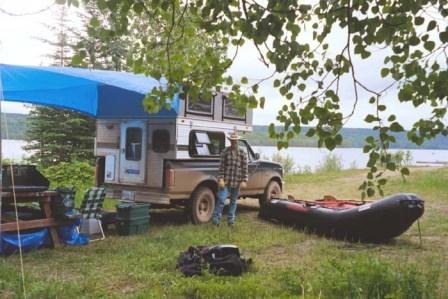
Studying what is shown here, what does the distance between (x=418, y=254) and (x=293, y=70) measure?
5445 millimetres

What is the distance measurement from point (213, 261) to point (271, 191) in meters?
6.05

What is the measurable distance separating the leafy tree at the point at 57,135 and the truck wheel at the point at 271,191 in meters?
8.89

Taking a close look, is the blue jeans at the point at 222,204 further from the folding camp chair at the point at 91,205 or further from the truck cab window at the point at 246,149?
the folding camp chair at the point at 91,205

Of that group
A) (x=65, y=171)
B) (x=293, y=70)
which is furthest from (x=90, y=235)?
(x=65, y=171)

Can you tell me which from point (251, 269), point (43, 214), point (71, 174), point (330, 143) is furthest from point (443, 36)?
point (71, 174)

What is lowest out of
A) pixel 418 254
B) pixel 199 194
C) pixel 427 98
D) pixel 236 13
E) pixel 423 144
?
pixel 418 254

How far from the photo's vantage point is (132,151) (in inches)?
397

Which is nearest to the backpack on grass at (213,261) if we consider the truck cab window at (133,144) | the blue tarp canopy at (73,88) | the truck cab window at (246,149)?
the blue tarp canopy at (73,88)

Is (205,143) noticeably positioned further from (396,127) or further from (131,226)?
Result: (396,127)

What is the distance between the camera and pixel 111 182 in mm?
10266

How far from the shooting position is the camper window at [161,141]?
9.59 metres

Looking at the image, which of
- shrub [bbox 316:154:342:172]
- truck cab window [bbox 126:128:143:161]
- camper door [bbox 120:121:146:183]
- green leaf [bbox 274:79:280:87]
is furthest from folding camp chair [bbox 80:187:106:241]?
shrub [bbox 316:154:342:172]

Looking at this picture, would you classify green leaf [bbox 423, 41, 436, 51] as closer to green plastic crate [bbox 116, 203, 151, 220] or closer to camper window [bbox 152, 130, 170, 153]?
green plastic crate [bbox 116, 203, 151, 220]

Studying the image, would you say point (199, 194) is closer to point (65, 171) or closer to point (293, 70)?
point (293, 70)
